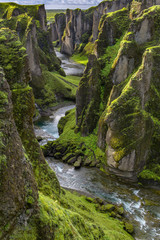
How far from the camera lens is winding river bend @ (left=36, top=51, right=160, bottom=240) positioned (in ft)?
79.6

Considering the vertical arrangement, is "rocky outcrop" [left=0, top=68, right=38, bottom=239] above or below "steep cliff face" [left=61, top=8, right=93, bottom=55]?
below

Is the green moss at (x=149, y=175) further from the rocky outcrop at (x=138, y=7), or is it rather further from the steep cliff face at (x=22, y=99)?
the rocky outcrop at (x=138, y=7)

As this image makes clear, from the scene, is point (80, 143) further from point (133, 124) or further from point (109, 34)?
point (109, 34)

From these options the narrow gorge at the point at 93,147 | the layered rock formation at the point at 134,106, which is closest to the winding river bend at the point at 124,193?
the narrow gorge at the point at 93,147

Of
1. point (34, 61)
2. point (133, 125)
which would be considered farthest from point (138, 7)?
point (34, 61)

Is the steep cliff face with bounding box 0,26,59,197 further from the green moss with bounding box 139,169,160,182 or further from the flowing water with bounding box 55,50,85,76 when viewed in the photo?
the flowing water with bounding box 55,50,85,76

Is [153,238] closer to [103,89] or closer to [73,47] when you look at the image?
[103,89]

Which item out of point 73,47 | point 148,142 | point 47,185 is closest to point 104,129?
point 148,142

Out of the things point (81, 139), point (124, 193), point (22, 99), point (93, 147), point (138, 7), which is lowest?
point (124, 193)

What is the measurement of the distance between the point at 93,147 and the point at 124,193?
10493 mm

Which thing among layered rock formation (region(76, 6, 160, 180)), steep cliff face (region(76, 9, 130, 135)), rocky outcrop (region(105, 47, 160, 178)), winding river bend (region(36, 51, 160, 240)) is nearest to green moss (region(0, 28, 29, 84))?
rocky outcrop (region(105, 47, 160, 178))

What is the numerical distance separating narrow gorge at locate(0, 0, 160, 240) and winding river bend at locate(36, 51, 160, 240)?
4.5 inches

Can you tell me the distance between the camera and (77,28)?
138 metres

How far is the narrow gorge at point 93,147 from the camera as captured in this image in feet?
32.8
